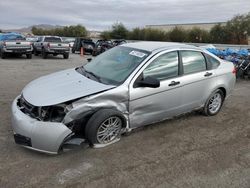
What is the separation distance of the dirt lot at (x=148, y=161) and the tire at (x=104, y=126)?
0.15 m

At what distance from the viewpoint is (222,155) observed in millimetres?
4074

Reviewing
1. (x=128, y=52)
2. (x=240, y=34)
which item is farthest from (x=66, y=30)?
(x=128, y=52)

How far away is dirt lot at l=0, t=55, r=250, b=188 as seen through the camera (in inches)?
131

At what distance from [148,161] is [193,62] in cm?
228

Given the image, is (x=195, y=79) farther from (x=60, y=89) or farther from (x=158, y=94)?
(x=60, y=89)

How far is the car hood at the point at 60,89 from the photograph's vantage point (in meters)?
3.77

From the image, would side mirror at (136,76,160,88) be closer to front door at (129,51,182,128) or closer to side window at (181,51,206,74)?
front door at (129,51,182,128)

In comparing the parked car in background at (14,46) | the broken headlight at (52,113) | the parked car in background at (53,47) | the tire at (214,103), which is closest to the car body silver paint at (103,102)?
the broken headlight at (52,113)

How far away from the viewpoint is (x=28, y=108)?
391cm

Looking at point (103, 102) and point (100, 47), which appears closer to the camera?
point (103, 102)

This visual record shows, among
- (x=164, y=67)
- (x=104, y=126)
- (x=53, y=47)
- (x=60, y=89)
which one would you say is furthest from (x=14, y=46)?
(x=104, y=126)

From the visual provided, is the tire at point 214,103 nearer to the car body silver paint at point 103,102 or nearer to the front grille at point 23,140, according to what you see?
the car body silver paint at point 103,102

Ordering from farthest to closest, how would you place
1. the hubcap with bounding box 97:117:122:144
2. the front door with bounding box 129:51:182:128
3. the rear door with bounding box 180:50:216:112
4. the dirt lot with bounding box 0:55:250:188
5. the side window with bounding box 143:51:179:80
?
the rear door with bounding box 180:50:216:112, the side window with bounding box 143:51:179:80, the front door with bounding box 129:51:182:128, the hubcap with bounding box 97:117:122:144, the dirt lot with bounding box 0:55:250:188

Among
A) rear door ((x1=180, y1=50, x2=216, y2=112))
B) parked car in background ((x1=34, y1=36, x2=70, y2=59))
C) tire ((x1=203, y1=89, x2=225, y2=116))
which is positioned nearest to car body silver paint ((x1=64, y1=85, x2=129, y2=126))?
rear door ((x1=180, y1=50, x2=216, y2=112))
